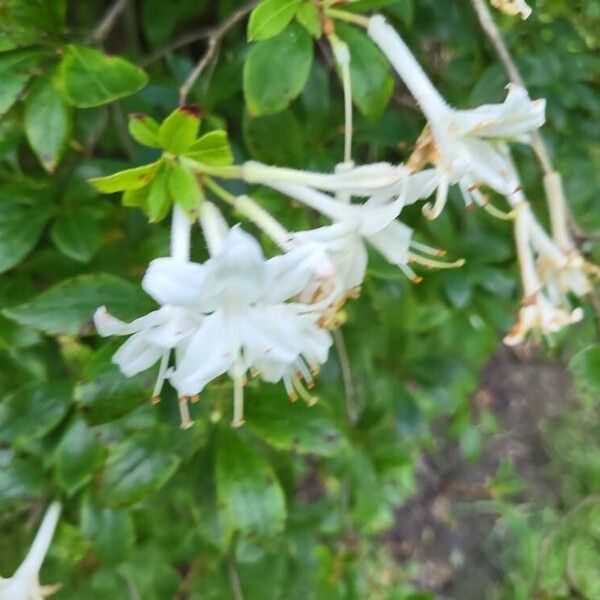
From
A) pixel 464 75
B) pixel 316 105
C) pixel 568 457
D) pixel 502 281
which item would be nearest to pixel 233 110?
pixel 316 105

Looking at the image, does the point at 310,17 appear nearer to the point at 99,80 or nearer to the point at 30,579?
the point at 99,80

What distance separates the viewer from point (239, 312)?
48 centimetres

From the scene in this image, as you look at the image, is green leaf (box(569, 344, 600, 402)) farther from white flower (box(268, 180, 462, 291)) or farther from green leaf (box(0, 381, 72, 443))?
green leaf (box(0, 381, 72, 443))

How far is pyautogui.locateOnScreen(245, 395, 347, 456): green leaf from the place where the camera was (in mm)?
670

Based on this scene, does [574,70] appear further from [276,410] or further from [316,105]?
[276,410]

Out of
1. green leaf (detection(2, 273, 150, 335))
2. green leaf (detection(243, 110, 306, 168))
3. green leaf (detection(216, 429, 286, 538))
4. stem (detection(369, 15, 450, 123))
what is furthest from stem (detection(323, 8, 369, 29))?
green leaf (detection(216, 429, 286, 538))

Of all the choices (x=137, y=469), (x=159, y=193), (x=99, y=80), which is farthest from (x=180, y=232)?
(x=137, y=469)

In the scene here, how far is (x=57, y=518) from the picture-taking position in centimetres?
75

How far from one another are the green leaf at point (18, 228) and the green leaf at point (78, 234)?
16 millimetres

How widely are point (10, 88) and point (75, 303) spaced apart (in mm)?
172

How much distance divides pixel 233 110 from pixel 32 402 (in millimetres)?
357

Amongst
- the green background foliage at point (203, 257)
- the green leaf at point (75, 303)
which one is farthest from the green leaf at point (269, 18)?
the green leaf at point (75, 303)

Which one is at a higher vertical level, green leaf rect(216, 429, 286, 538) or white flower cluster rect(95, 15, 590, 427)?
white flower cluster rect(95, 15, 590, 427)

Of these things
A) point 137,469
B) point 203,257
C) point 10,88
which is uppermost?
point 10,88
